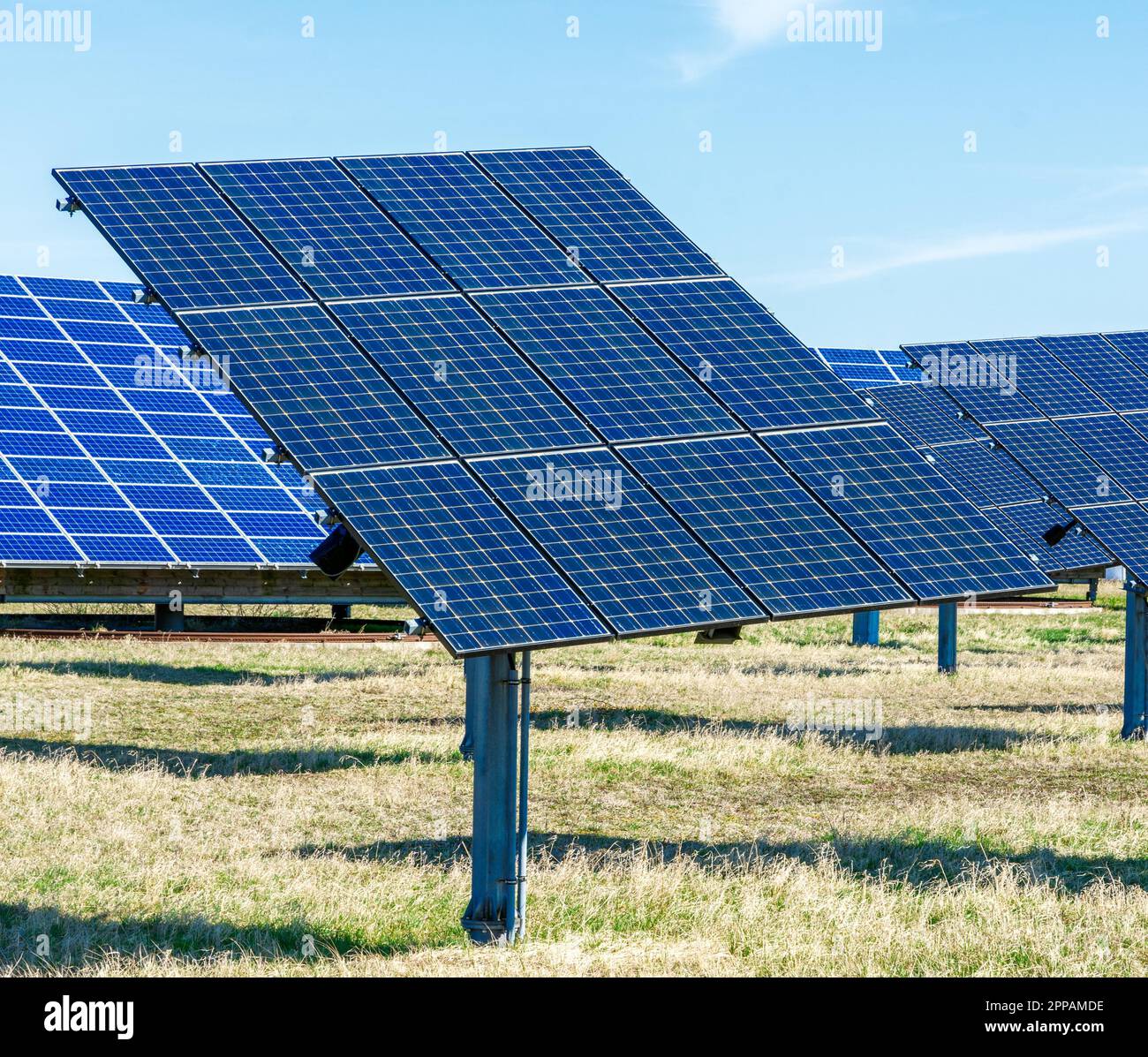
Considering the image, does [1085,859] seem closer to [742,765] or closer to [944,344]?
[742,765]

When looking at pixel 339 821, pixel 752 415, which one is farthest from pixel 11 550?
pixel 752 415

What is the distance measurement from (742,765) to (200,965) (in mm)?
11436

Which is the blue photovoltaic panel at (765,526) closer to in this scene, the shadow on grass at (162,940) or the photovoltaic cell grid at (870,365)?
the shadow on grass at (162,940)

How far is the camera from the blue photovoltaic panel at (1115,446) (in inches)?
1070

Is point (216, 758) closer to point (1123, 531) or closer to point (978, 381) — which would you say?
point (1123, 531)

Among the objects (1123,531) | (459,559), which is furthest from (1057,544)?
(459,559)

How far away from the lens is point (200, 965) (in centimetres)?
1116

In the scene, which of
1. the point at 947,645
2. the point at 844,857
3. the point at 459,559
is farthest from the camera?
the point at 947,645

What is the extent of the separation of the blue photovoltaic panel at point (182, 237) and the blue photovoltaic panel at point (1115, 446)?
17.7m

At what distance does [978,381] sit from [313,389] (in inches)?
811

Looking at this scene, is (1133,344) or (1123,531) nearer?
(1123,531)

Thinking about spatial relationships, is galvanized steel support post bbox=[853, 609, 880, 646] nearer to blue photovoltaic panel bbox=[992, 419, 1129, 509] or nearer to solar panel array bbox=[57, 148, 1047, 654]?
blue photovoltaic panel bbox=[992, 419, 1129, 509]

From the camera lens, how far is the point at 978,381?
100.0 ft

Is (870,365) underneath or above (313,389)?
above
